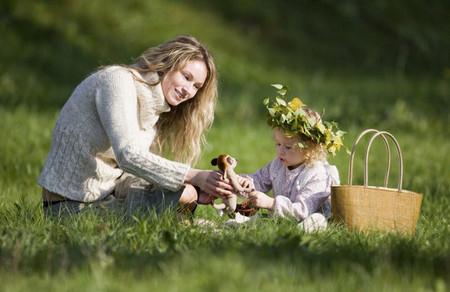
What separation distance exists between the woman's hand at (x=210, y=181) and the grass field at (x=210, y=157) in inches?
7.3

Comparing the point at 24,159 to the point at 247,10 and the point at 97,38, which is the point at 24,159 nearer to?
the point at 97,38

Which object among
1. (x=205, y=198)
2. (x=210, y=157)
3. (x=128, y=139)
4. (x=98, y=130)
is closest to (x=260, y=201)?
(x=205, y=198)

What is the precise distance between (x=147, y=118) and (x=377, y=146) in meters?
4.22

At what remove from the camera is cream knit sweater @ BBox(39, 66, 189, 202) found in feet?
14.9

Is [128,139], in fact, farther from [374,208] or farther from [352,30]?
[352,30]

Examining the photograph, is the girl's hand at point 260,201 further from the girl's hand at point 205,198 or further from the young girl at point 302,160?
the girl's hand at point 205,198

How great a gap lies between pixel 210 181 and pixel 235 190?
0.15 m

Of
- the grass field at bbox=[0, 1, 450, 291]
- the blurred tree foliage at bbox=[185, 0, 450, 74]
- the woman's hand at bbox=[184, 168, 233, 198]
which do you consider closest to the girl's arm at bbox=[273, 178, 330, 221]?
the grass field at bbox=[0, 1, 450, 291]

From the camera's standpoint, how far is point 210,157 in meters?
7.48

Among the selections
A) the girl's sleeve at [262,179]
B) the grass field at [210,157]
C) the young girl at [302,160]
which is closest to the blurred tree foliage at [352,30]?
the grass field at [210,157]

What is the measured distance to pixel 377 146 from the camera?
8.58 metres

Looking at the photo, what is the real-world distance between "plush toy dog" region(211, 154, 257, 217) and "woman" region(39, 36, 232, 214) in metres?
0.05

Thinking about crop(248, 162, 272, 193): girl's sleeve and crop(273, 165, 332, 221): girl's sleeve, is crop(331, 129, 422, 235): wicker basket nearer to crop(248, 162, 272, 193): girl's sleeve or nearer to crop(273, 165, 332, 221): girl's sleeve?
crop(273, 165, 332, 221): girl's sleeve

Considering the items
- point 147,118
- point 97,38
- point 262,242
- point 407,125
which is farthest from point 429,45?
point 262,242
